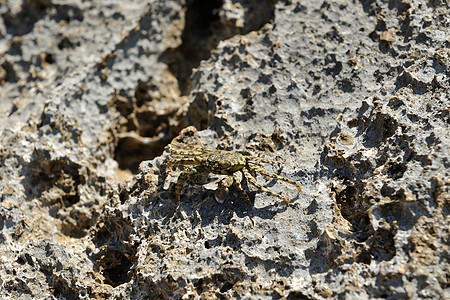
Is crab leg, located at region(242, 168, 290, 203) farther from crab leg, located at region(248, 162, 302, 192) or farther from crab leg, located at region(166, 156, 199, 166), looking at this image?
crab leg, located at region(166, 156, 199, 166)

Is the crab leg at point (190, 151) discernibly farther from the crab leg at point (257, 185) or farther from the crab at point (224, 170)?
the crab leg at point (257, 185)

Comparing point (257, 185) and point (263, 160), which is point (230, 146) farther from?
point (257, 185)

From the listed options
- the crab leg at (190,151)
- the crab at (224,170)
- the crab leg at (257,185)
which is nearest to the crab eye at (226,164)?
the crab at (224,170)

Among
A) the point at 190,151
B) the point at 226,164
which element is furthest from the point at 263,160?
the point at 190,151

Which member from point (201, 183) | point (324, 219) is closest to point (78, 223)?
point (201, 183)

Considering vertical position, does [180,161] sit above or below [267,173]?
below

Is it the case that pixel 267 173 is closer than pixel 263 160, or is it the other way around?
pixel 267 173

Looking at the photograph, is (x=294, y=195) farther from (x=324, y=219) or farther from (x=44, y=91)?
(x=44, y=91)

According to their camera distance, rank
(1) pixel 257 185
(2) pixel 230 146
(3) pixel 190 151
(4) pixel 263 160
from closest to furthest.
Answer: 1. (1) pixel 257 185
2. (4) pixel 263 160
3. (3) pixel 190 151
4. (2) pixel 230 146
